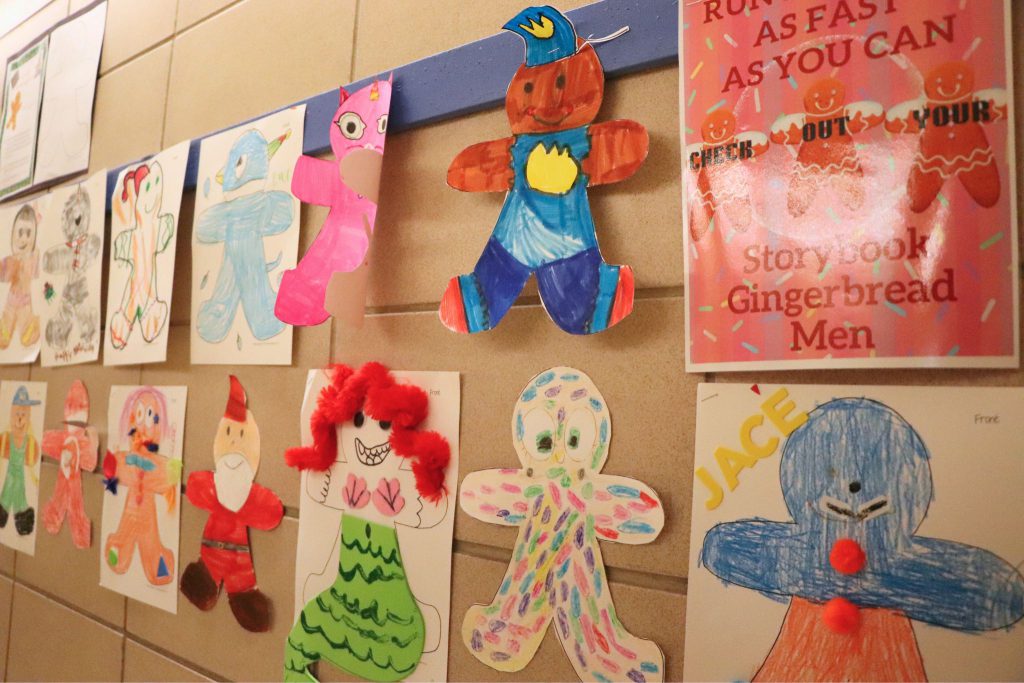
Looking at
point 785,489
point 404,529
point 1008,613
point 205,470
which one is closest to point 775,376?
point 785,489

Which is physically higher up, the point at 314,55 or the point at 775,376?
the point at 314,55

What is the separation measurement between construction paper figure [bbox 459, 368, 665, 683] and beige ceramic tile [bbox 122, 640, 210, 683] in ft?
2.12

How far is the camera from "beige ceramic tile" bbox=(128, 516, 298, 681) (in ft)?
3.32

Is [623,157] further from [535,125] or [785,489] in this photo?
[785,489]

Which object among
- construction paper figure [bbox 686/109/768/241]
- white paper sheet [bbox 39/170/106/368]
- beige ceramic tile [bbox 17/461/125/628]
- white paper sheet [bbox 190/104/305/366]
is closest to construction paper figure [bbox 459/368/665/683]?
construction paper figure [bbox 686/109/768/241]

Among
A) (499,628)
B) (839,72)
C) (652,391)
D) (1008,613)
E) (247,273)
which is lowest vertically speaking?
(499,628)

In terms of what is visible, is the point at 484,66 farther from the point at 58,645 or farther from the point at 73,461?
the point at 58,645

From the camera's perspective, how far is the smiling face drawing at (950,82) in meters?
0.58

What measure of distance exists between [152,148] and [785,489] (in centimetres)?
136

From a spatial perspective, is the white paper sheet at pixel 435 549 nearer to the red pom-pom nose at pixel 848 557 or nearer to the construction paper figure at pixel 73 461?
the red pom-pom nose at pixel 848 557

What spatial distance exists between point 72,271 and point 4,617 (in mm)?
896

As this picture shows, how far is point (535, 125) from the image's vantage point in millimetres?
794

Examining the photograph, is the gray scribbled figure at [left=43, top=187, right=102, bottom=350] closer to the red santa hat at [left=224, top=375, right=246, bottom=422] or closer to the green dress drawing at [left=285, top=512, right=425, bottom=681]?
the red santa hat at [left=224, top=375, right=246, bottom=422]

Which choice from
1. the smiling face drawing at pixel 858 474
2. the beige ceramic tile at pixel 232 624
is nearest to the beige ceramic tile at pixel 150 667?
the beige ceramic tile at pixel 232 624
